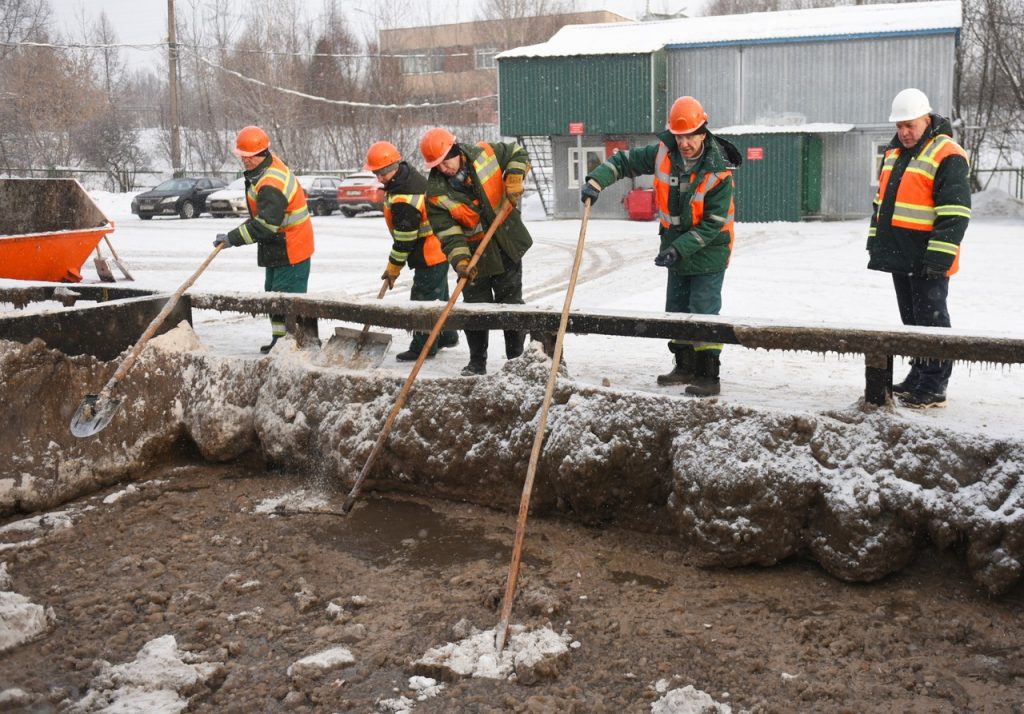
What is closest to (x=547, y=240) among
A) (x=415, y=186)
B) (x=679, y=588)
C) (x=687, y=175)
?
(x=415, y=186)

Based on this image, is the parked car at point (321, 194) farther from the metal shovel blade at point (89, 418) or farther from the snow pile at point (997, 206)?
the metal shovel blade at point (89, 418)

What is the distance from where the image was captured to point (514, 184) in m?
6.21

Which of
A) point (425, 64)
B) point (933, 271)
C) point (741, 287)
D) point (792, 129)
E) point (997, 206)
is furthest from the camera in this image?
point (425, 64)

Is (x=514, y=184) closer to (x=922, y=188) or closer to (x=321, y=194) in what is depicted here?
(x=922, y=188)

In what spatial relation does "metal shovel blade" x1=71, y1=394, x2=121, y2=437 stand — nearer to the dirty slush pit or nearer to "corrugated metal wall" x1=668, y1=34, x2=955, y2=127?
the dirty slush pit

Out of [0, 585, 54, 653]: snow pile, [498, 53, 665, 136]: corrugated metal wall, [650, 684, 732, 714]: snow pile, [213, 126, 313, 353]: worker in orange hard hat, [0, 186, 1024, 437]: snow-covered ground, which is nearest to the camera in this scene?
[650, 684, 732, 714]: snow pile

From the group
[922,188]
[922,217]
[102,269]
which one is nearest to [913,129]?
[922,188]

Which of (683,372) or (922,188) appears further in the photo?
(683,372)

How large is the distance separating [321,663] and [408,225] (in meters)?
3.62

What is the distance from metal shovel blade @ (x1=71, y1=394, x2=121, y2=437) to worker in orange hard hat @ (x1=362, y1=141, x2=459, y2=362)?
6.22ft

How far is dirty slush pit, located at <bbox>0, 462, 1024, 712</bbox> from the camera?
381cm

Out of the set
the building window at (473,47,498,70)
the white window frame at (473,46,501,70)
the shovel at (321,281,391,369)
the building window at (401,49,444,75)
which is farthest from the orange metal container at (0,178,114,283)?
the building window at (401,49,444,75)

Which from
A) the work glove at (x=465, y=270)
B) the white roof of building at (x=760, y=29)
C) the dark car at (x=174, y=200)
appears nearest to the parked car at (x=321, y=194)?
the dark car at (x=174, y=200)

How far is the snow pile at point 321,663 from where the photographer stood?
12.9ft
